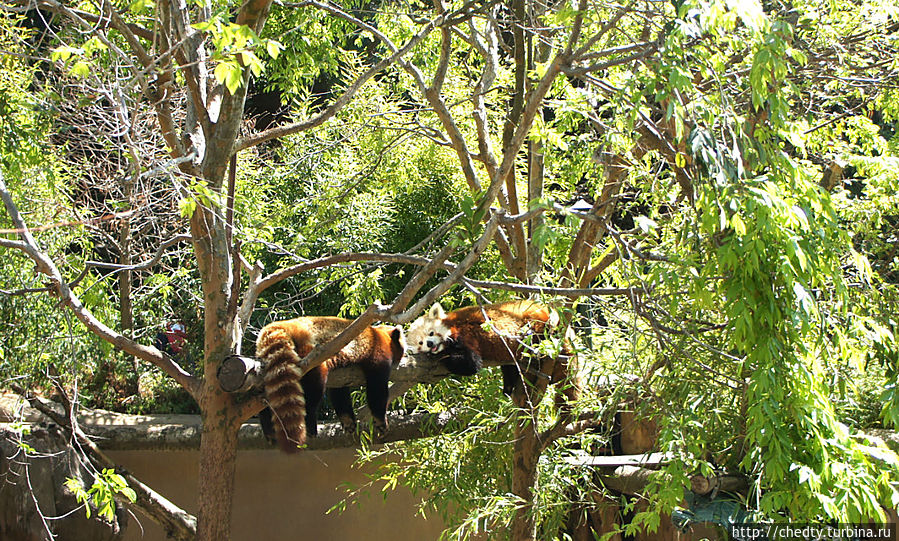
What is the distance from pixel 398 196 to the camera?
7.14 meters

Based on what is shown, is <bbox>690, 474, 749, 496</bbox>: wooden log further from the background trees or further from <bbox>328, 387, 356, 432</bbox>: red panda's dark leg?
<bbox>328, 387, 356, 432</bbox>: red panda's dark leg

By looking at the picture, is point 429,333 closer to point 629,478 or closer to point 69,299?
point 629,478

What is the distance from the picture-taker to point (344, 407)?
543cm

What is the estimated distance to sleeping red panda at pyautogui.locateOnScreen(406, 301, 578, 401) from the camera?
493 centimetres

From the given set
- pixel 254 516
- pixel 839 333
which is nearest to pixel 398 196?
pixel 254 516

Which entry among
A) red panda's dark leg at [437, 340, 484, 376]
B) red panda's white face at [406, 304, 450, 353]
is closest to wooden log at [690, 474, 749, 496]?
red panda's dark leg at [437, 340, 484, 376]

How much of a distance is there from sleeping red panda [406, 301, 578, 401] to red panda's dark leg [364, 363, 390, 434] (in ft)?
0.83

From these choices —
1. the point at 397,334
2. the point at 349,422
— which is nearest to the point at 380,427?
the point at 349,422

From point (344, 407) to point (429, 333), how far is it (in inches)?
31.1

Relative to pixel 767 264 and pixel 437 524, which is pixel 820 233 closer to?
pixel 767 264

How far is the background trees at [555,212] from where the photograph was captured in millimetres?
2596

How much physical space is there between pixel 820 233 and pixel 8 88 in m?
4.67

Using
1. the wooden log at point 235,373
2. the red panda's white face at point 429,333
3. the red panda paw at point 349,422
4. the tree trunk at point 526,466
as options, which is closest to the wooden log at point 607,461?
the tree trunk at point 526,466

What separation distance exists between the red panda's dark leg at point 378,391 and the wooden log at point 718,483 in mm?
1853
